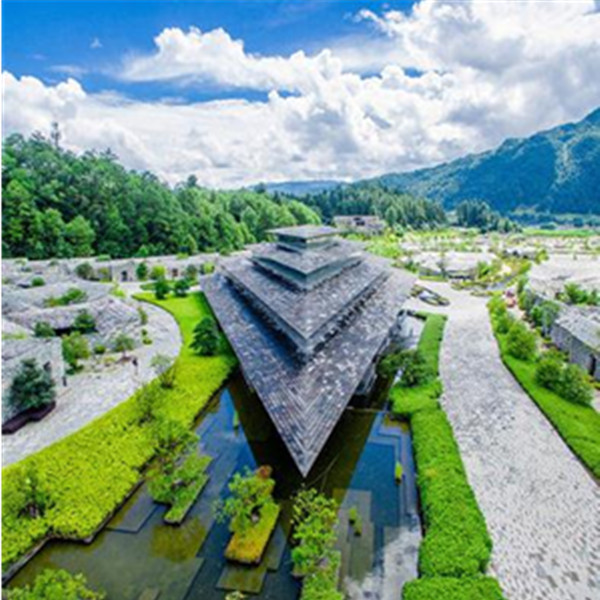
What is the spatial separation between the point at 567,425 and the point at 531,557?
9828 mm

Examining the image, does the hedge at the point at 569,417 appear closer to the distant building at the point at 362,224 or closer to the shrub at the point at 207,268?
the shrub at the point at 207,268

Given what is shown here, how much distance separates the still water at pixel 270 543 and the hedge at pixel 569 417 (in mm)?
7692

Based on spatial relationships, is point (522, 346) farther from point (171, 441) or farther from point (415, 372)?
point (171, 441)

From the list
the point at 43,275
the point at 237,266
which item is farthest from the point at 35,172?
the point at 237,266

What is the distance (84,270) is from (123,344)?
31.2 m

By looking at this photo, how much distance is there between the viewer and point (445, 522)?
1573cm

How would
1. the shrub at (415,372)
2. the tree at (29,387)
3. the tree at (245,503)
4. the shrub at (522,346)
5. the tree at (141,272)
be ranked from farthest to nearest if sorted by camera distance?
the tree at (141,272) < the shrub at (522,346) < the shrub at (415,372) < the tree at (29,387) < the tree at (245,503)

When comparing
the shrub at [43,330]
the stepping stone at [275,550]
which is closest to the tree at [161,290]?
the shrub at [43,330]

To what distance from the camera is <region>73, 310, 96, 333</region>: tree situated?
36.0 meters

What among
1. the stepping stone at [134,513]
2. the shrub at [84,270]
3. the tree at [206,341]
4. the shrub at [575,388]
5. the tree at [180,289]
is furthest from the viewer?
the shrub at [84,270]

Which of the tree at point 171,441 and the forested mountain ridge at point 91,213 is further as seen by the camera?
the forested mountain ridge at point 91,213

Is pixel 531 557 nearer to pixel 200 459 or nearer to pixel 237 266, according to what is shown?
pixel 200 459

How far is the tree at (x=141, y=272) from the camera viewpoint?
210 ft

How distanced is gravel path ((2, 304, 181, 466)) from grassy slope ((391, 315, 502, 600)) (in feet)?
56.2
